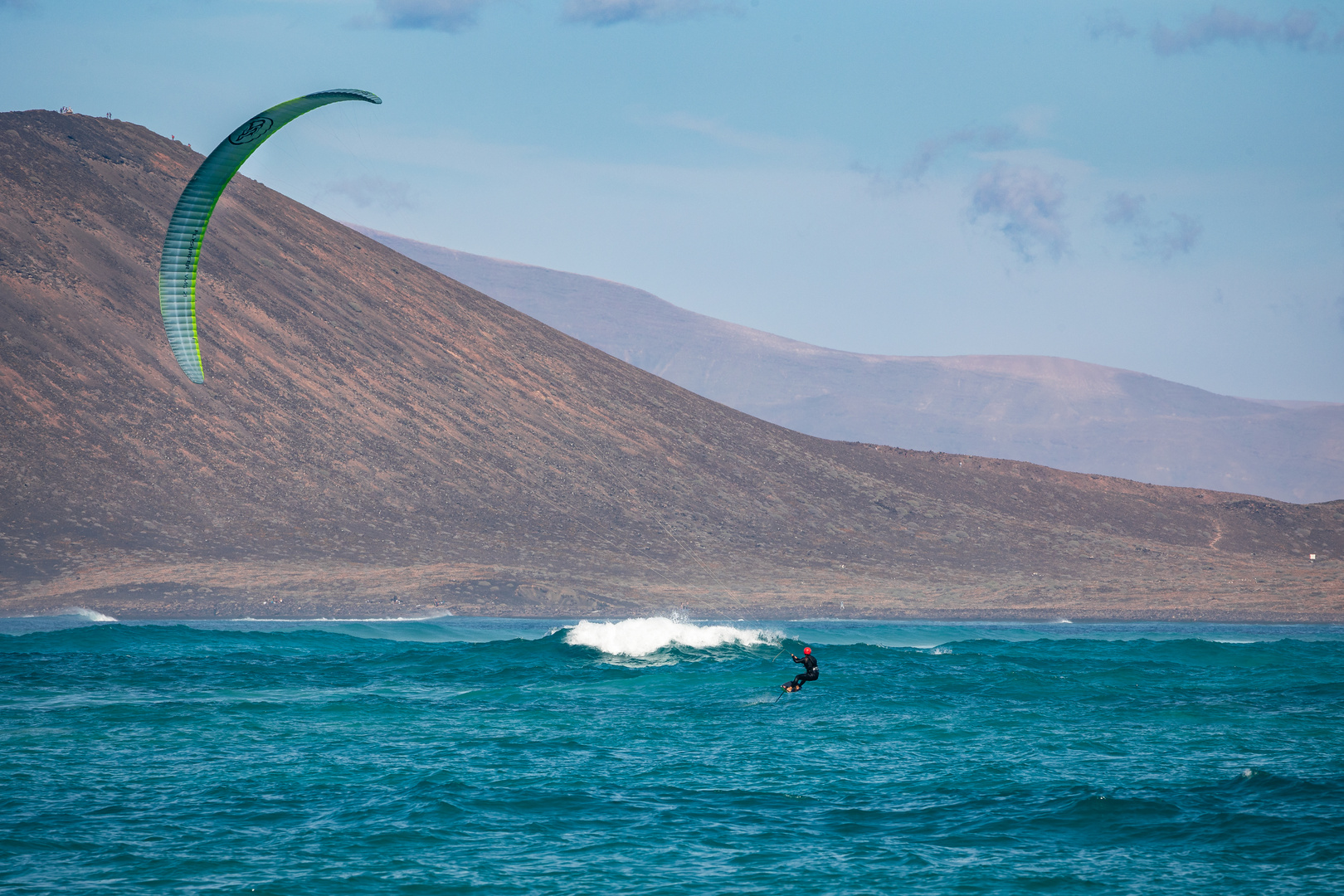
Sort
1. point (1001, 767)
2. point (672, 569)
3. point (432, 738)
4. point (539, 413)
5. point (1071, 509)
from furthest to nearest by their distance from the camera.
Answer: point (1071, 509), point (539, 413), point (672, 569), point (432, 738), point (1001, 767)

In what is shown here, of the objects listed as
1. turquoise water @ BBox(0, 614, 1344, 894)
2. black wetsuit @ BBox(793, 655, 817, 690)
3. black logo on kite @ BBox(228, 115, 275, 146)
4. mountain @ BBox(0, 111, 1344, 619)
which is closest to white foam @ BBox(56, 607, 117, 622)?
mountain @ BBox(0, 111, 1344, 619)

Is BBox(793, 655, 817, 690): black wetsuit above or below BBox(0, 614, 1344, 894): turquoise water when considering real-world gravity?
above

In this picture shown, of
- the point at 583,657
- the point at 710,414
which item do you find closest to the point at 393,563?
the point at 583,657

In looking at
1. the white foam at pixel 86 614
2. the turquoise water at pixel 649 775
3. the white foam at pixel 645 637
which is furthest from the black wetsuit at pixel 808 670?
the white foam at pixel 86 614

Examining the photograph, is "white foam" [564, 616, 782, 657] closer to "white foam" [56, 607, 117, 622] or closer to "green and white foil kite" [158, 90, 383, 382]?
"green and white foil kite" [158, 90, 383, 382]

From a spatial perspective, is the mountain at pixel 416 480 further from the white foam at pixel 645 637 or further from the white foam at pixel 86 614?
the white foam at pixel 645 637

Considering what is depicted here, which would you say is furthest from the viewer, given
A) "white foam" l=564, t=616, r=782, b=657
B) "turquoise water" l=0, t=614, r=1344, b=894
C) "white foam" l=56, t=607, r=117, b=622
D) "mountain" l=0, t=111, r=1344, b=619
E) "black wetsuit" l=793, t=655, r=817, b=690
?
"mountain" l=0, t=111, r=1344, b=619

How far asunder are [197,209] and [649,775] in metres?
21.1

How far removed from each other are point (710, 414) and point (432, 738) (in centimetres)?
7991

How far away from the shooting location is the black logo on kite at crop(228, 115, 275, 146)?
32.4 metres

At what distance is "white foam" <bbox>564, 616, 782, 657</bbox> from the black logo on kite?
21142 mm

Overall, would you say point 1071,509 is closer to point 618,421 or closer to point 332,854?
point 618,421

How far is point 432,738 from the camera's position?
27094 mm

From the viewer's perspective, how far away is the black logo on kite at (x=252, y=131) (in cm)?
3241
